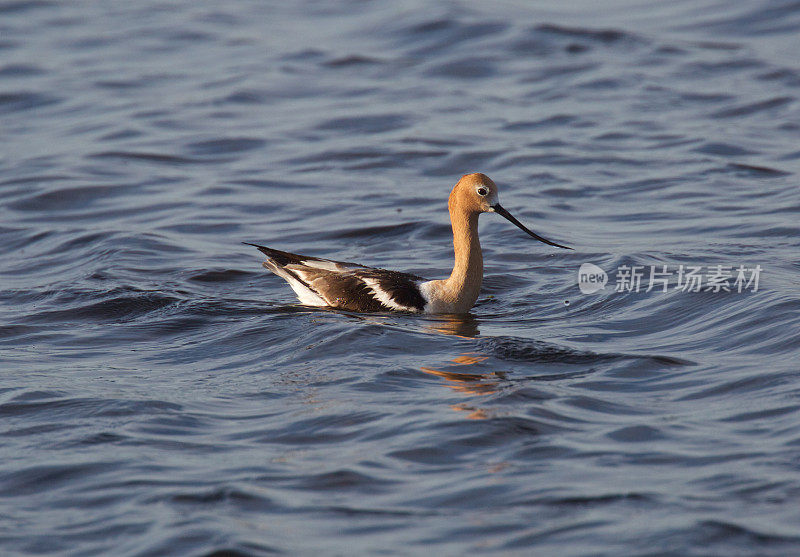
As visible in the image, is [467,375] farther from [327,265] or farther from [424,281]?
[327,265]

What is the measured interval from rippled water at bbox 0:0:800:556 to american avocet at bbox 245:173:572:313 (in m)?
0.20

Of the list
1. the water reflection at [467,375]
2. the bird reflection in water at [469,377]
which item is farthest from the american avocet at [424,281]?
the water reflection at [467,375]

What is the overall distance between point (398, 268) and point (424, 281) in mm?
1594

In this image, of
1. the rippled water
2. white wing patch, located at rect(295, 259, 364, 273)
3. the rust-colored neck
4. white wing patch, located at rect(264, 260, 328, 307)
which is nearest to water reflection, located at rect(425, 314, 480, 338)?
the rippled water

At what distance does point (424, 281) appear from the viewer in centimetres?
1058

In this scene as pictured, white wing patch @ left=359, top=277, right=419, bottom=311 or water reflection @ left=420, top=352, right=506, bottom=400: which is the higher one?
white wing patch @ left=359, top=277, right=419, bottom=311

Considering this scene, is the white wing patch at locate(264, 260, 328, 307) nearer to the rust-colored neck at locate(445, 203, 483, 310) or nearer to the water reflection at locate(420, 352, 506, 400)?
the rust-colored neck at locate(445, 203, 483, 310)

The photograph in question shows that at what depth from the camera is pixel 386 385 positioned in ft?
27.3

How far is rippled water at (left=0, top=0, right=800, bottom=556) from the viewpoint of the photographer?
6344 millimetres

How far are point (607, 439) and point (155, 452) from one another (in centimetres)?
278

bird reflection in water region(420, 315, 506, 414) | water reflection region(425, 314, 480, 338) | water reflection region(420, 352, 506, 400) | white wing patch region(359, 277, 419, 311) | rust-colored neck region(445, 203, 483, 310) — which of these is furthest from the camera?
rust-colored neck region(445, 203, 483, 310)

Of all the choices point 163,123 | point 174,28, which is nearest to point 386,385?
point 163,123

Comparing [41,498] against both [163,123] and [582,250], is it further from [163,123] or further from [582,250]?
[163,123]

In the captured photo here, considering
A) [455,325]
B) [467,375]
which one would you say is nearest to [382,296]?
[455,325]
